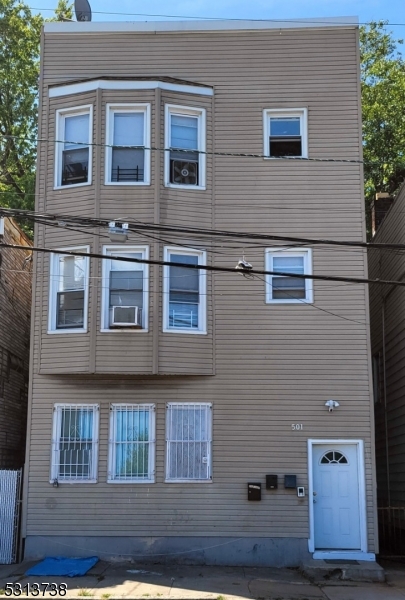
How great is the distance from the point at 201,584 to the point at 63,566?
101 inches

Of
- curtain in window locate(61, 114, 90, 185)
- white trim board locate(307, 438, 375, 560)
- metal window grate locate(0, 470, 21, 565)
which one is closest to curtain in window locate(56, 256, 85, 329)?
curtain in window locate(61, 114, 90, 185)

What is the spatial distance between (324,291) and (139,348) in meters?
3.82

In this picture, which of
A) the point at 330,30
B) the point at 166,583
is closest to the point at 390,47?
the point at 330,30

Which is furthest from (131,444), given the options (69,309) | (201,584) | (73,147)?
(73,147)

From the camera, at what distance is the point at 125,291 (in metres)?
14.0

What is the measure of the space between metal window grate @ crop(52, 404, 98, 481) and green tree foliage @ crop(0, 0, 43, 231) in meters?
13.1

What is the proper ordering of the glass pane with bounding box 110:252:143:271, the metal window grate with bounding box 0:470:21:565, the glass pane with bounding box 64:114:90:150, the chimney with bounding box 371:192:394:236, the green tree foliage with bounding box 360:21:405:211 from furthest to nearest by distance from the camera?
the green tree foliage with bounding box 360:21:405:211 → the chimney with bounding box 371:192:394:236 → the glass pane with bounding box 64:114:90:150 → the glass pane with bounding box 110:252:143:271 → the metal window grate with bounding box 0:470:21:565

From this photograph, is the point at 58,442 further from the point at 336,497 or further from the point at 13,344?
the point at 336,497

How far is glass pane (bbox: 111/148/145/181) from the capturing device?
14.5 metres

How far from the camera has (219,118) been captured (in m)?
14.8

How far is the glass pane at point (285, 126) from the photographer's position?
14.9 meters

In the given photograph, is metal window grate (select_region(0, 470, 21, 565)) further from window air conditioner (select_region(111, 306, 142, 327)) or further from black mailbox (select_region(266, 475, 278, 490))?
black mailbox (select_region(266, 475, 278, 490))

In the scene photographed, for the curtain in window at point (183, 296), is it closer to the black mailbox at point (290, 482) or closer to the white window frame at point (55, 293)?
the white window frame at point (55, 293)

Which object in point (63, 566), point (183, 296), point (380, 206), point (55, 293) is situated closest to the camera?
point (63, 566)
